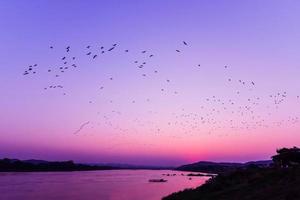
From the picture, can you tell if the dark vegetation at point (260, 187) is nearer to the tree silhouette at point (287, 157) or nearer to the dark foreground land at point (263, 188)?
the dark foreground land at point (263, 188)

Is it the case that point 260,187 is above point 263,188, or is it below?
above

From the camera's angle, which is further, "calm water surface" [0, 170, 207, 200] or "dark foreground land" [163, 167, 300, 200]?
"calm water surface" [0, 170, 207, 200]

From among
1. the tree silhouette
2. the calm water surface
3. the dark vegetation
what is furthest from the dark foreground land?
the calm water surface

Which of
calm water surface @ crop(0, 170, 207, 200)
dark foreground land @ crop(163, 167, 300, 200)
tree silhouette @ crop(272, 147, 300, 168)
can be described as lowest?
dark foreground land @ crop(163, 167, 300, 200)

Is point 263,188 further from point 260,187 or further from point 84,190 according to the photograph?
point 84,190

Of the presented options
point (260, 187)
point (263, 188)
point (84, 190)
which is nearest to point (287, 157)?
point (260, 187)

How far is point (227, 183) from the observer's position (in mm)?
49125

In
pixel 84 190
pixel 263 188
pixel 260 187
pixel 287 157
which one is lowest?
pixel 263 188

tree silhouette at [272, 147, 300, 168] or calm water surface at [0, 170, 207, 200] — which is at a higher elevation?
tree silhouette at [272, 147, 300, 168]

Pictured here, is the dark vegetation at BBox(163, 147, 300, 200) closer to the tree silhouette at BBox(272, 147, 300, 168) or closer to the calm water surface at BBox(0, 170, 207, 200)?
the tree silhouette at BBox(272, 147, 300, 168)

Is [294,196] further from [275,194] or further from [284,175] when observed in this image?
[284,175]

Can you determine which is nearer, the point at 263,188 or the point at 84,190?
the point at 263,188

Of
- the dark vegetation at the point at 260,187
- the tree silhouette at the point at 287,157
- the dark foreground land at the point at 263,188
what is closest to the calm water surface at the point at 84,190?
the tree silhouette at the point at 287,157

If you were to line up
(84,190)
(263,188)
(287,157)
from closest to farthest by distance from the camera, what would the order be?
(263,188), (287,157), (84,190)
